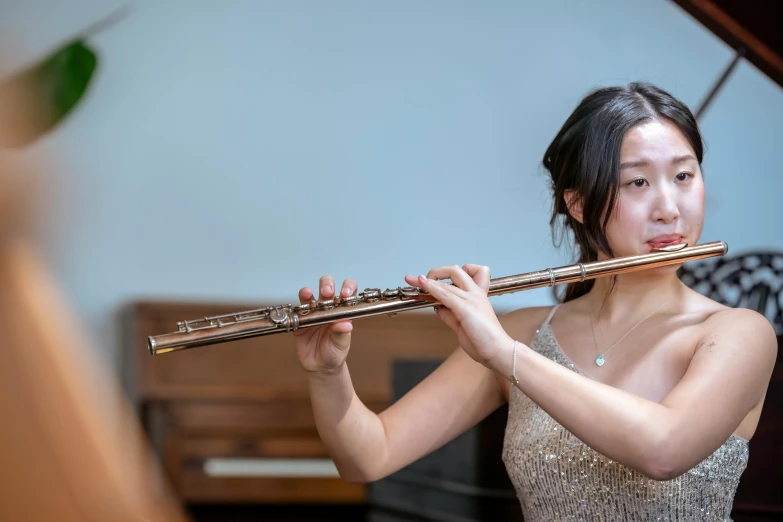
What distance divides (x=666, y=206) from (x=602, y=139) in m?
0.16

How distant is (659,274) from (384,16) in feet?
9.02

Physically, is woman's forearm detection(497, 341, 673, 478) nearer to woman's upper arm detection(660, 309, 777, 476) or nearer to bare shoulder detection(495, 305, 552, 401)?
woman's upper arm detection(660, 309, 777, 476)

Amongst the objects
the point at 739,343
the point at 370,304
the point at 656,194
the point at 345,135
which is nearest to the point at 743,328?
the point at 739,343

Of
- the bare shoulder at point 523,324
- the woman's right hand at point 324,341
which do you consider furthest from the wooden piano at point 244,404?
the woman's right hand at point 324,341

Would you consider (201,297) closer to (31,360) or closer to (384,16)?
(384,16)

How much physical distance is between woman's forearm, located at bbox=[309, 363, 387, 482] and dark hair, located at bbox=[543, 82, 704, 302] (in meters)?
0.49

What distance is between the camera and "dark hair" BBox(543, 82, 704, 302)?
1.61 m

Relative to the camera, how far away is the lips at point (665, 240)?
1.57 meters

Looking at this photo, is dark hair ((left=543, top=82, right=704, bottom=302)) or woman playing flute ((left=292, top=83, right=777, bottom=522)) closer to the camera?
woman playing flute ((left=292, top=83, right=777, bottom=522))

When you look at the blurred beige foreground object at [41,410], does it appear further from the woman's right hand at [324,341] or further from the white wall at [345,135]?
the white wall at [345,135]

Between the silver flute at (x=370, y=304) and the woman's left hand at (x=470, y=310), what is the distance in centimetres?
6

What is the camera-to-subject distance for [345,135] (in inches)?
161

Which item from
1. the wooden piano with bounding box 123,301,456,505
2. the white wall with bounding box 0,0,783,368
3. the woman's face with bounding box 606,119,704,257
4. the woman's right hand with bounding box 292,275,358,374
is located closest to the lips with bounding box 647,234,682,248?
the woman's face with bounding box 606,119,704,257

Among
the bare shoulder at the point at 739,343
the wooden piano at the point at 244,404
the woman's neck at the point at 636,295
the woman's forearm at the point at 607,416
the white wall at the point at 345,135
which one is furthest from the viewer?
the white wall at the point at 345,135
